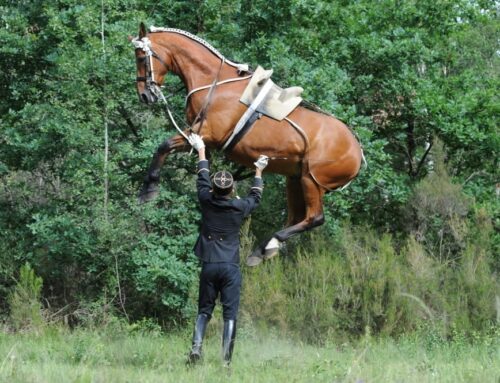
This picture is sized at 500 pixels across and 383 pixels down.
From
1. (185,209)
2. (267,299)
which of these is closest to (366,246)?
(267,299)

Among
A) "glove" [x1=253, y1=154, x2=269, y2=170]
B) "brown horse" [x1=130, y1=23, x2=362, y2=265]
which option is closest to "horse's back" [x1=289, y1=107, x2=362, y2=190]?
"brown horse" [x1=130, y1=23, x2=362, y2=265]

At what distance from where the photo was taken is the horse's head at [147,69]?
28.6 ft

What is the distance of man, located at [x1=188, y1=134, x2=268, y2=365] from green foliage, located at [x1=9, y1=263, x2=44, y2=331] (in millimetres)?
4119

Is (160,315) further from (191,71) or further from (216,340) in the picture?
(191,71)

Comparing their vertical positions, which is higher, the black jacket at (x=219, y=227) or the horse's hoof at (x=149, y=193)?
the horse's hoof at (x=149, y=193)

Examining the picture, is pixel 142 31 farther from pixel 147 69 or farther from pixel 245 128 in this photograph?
pixel 245 128

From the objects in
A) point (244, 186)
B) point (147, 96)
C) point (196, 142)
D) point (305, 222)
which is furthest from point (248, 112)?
point (244, 186)

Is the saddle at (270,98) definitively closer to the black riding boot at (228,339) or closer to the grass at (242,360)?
the black riding boot at (228,339)

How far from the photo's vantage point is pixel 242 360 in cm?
815

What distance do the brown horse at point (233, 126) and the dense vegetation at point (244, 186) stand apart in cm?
243

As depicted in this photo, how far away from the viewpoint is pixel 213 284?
7645 mm

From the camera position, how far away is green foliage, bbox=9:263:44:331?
36.0 feet

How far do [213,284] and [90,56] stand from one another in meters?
4.87

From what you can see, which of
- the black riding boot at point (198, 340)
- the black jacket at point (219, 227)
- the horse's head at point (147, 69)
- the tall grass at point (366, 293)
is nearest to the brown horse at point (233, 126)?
the horse's head at point (147, 69)
